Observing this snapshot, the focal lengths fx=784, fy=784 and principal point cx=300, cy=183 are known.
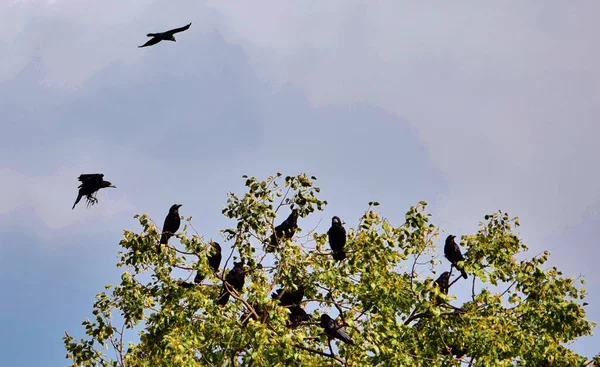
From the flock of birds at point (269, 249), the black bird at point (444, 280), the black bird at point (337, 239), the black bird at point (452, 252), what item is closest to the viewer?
the flock of birds at point (269, 249)

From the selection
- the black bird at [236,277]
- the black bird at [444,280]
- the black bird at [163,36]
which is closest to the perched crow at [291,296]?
the black bird at [236,277]

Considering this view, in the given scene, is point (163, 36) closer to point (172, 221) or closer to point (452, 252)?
point (172, 221)

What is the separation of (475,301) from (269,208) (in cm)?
482

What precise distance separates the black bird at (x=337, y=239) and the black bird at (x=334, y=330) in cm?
156

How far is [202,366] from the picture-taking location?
1269 cm

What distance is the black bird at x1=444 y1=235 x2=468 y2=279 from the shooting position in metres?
16.1

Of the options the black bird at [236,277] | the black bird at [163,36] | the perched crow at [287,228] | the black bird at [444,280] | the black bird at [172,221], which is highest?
the black bird at [163,36]

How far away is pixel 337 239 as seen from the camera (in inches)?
560

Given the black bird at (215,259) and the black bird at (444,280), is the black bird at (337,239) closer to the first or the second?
the black bird at (215,259)

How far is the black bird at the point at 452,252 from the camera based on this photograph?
16.1 metres

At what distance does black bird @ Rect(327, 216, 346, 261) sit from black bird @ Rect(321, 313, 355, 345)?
1.56 metres

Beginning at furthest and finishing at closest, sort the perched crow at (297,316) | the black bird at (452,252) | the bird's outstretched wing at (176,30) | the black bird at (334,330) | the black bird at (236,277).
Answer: the black bird at (452,252) → the perched crow at (297,316) → the black bird at (236,277) → the black bird at (334,330) → the bird's outstretched wing at (176,30)

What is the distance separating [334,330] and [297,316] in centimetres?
192

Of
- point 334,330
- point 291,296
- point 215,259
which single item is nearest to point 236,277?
point 215,259
